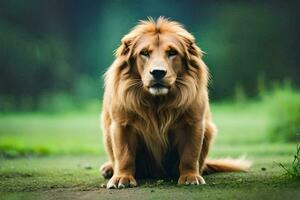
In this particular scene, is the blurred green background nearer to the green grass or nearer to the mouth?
the green grass

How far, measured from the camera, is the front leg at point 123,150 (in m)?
4.32

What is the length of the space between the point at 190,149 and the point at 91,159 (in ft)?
6.59

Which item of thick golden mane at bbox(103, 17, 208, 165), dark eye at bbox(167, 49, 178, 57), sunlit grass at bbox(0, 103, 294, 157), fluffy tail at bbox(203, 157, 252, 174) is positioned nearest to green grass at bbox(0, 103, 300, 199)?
sunlit grass at bbox(0, 103, 294, 157)

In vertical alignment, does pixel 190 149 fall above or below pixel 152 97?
below

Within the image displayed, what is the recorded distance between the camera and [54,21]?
6.17 m

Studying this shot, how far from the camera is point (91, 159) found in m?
6.24

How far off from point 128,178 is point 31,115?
292 cm

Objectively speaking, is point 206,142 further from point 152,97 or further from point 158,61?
point 158,61

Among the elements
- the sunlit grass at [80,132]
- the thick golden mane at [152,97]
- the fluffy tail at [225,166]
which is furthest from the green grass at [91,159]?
the thick golden mane at [152,97]

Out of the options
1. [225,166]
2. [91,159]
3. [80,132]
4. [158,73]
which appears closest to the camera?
[158,73]

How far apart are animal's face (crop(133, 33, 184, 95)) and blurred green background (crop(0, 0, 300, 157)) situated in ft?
3.25

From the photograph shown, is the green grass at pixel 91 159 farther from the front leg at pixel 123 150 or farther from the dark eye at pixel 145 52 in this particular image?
the dark eye at pixel 145 52

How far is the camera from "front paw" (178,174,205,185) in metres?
4.24

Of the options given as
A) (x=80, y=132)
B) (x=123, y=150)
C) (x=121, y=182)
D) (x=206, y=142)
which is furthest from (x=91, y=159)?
(x=121, y=182)
